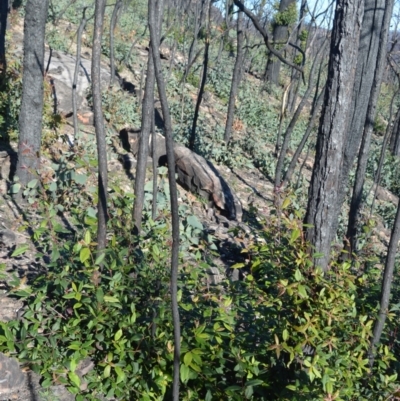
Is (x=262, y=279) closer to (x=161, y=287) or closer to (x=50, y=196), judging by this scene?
(x=161, y=287)

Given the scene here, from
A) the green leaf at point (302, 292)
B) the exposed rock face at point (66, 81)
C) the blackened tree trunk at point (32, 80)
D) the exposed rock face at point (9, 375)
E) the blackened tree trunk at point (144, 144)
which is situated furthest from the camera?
the exposed rock face at point (66, 81)

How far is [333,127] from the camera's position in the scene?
3479 mm

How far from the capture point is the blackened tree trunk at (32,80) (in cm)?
625

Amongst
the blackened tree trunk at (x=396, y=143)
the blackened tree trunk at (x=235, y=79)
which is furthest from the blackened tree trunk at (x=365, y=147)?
the blackened tree trunk at (x=396, y=143)

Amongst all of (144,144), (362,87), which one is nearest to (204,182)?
(144,144)

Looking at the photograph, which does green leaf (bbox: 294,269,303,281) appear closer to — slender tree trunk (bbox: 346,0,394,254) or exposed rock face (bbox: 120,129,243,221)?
slender tree trunk (bbox: 346,0,394,254)

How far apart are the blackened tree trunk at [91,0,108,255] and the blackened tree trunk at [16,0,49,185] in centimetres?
262

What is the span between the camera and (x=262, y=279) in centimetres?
356

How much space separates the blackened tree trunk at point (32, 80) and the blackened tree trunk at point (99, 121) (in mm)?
2622

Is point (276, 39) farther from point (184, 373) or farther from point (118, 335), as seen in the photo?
point (184, 373)

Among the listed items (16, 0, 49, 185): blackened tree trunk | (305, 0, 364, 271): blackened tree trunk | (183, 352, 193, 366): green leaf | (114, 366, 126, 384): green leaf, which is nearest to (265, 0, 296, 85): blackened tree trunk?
(16, 0, 49, 185): blackened tree trunk

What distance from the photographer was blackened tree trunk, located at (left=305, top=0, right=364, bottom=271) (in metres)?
3.40

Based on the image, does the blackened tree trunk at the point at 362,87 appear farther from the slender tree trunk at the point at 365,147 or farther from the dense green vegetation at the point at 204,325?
the dense green vegetation at the point at 204,325

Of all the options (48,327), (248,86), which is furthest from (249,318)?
(248,86)
